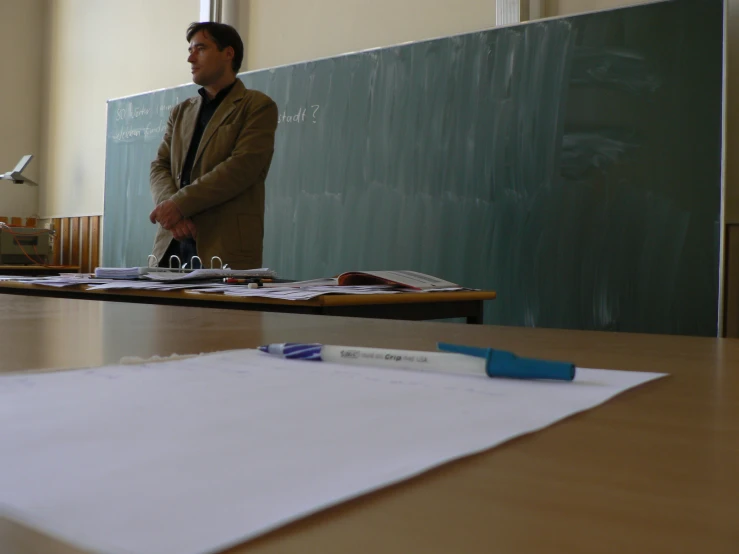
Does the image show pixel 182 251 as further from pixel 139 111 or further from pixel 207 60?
pixel 139 111

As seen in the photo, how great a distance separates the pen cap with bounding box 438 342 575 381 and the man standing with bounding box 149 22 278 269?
2.22m

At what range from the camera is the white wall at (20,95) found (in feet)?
19.5

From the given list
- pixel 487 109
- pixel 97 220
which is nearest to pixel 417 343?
pixel 487 109

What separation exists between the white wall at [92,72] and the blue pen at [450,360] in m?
4.96

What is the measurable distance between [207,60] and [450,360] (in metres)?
2.63

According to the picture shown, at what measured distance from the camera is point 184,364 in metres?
0.47

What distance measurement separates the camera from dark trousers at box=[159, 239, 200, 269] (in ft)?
9.00

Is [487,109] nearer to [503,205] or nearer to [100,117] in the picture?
[503,205]

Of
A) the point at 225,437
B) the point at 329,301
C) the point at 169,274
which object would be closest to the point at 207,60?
the point at 169,274

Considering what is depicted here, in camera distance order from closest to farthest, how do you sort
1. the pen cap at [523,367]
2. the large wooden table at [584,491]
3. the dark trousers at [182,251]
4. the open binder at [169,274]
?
the large wooden table at [584,491] → the pen cap at [523,367] → the open binder at [169,274] → the dark trousers at [182,251]

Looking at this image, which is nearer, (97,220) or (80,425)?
(80,425)

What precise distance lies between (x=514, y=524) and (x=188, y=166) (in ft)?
9.27

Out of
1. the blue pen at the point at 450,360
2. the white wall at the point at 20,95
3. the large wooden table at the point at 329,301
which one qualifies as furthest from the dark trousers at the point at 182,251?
the white wall at the point at 20,95

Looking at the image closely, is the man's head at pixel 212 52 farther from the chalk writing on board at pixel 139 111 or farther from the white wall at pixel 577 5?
the chalk writing on board at pixel 139 111
